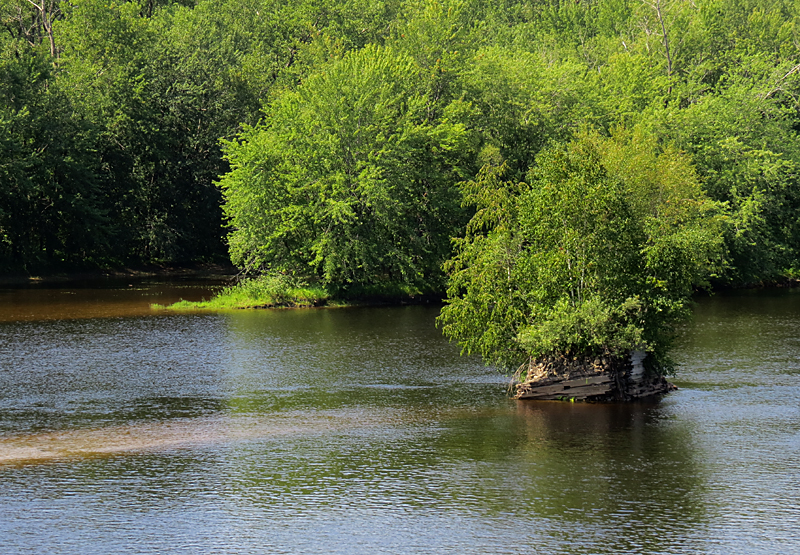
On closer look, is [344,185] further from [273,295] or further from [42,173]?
[42,173]

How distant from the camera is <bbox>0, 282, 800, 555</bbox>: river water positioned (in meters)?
24.7

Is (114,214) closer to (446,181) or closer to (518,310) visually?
(446,181)

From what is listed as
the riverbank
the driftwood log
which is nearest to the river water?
the driftwood log

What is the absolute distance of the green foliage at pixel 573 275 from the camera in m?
38.2

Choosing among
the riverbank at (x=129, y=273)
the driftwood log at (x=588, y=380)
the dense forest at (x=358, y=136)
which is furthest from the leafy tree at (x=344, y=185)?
the driftwood log at (x=588, y=380)

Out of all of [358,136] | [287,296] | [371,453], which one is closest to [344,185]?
[358,136]

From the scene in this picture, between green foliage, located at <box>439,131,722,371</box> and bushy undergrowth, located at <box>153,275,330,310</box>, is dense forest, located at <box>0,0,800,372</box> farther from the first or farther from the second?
green foliage, located at <box>439,131,722,371</box>

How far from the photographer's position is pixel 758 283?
83.6 metres

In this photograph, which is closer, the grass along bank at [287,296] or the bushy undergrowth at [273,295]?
the grass along bank at [287,296]

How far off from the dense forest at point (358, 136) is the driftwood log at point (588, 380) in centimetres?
795

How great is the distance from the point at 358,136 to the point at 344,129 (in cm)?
123

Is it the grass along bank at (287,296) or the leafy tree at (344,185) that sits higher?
the leafy tree at (344,185)

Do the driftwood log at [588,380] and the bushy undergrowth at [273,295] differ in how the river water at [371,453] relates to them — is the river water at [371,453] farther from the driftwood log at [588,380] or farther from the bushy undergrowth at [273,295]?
the bushy undergrowth at [273,295]

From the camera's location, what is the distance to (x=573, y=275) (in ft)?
131
